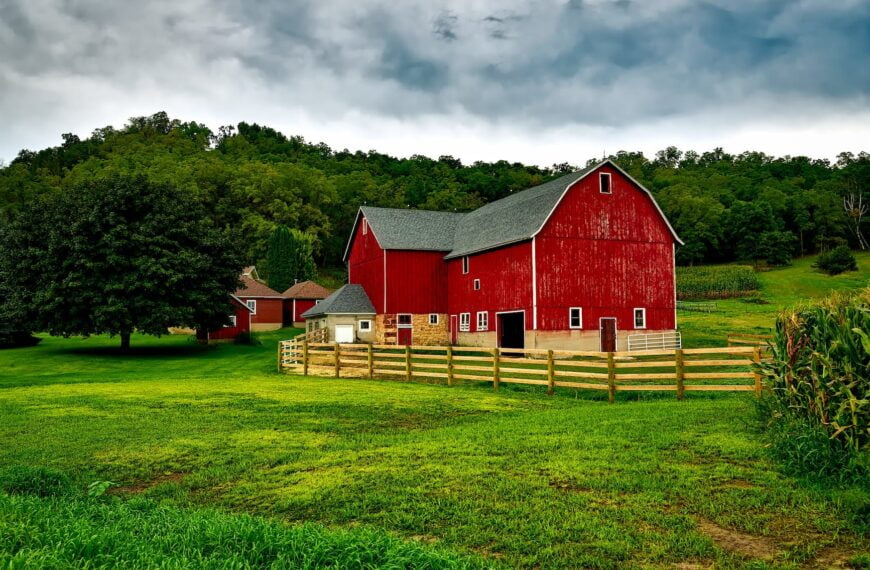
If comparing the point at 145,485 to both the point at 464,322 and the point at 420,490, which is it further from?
the point at 464,322

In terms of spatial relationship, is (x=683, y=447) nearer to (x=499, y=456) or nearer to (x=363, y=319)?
(x=499, y=456)

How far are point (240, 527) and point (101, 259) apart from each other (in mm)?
34432

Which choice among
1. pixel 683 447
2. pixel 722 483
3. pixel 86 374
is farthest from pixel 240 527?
pixel 86 374

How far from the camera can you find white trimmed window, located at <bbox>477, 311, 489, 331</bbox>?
35312mm

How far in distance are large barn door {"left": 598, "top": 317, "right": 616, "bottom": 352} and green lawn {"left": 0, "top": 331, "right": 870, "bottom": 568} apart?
1652 centimetres

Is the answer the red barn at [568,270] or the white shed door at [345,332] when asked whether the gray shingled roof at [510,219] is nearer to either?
the red barn at [568,270]

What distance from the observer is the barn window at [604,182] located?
32.7 m

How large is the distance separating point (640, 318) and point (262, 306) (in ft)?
118

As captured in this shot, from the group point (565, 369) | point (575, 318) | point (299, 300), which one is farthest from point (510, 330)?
point (299, 300)

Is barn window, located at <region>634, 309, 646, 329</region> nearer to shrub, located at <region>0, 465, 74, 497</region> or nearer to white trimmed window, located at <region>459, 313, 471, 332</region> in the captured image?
white trimmed window, located at <region>459, 313, 471, 332</region>

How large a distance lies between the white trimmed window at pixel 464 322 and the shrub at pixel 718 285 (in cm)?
3260

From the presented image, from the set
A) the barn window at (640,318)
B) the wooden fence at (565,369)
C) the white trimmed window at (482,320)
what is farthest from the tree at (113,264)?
the barn window at (640,318)

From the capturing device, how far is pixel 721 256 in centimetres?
8669

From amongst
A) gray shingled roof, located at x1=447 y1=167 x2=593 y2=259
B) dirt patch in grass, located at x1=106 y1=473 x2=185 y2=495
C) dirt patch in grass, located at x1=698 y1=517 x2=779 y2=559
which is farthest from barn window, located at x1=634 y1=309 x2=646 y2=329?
dirt patch in grass, located at x1=698 y1=517 x2=779 y2=559
